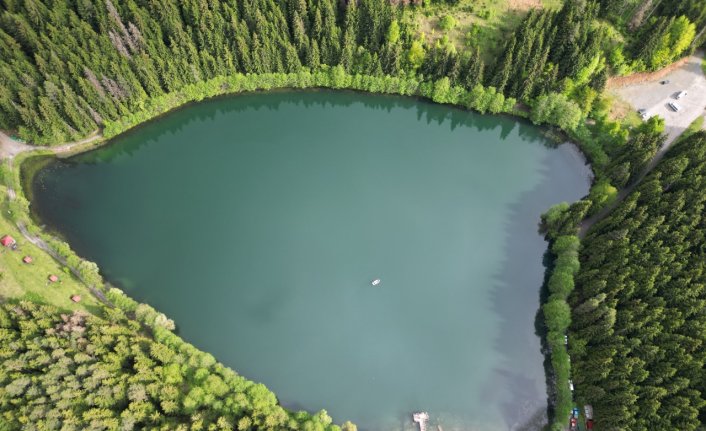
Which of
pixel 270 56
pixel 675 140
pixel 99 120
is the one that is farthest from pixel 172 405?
pixel 675 140

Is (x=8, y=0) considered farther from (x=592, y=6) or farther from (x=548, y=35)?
(x=592, y=6)

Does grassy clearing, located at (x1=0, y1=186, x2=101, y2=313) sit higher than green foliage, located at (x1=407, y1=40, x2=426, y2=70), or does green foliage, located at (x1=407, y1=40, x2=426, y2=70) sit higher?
green foliage, located at (x1=407, y1=40, x2=426, y2=70)

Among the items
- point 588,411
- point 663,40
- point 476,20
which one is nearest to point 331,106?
point 476,20

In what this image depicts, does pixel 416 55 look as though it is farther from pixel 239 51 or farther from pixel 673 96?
pixel 673 96

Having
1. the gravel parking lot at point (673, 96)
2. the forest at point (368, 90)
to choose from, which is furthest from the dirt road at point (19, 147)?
the gravel parking lot at point (673, 96)

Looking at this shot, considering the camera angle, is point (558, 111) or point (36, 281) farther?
point (558, 111)

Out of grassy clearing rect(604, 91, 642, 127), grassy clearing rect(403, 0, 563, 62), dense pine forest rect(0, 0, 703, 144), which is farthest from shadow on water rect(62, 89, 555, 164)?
grassy clearing rect(604, 91, 642, 127)

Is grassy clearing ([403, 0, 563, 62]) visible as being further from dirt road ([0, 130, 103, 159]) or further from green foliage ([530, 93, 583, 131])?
dirt road ([0, 130, 103, 159])

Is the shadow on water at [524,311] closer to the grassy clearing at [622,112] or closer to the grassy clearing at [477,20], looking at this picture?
the grassy clearing at [622,112]
